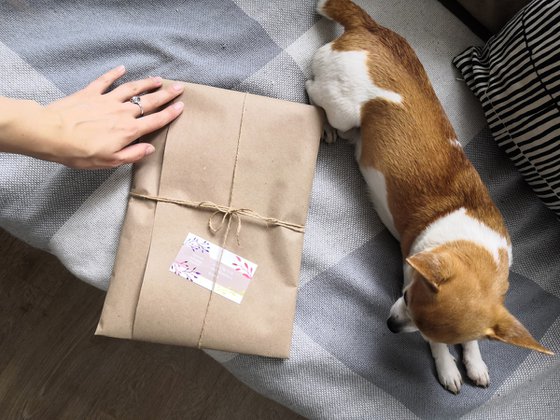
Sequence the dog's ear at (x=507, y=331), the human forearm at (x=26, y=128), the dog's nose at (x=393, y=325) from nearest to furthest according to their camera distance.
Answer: the human forearm at (x=26, y=128) < the dog's ear at (x=507, y=331) < the dog's nose at (x=393, y=325)

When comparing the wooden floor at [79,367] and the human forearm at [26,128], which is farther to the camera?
the wooden floor at [79,367]

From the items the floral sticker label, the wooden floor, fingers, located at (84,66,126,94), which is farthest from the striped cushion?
the wooden floor

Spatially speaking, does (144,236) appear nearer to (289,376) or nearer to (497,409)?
(289,376)

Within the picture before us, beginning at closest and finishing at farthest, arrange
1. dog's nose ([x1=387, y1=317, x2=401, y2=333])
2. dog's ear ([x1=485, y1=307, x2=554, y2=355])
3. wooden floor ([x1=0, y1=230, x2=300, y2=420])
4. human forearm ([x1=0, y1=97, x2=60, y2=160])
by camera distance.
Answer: human forearm ([x1=0, y1=97, x2=60, y2=160])
dog's ear ([x1=485, y1=307, x2=554, y2=355])
dog's nose ([x1=387, y1=317, x2=401, y2=333])
wooden floor ([x1=0, y1=230, x2=300, y2=420])

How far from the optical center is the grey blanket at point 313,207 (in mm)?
1188

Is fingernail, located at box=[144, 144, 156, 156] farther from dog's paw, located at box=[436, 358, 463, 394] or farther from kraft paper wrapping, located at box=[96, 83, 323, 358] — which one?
dog's paw, located at box=[436, 358, 463, 394]

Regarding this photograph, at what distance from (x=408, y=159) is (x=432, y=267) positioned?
30cm

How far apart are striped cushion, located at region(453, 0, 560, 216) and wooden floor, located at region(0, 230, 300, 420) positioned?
1039mm

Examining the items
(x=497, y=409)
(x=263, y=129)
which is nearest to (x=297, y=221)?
(x=263, y=129)

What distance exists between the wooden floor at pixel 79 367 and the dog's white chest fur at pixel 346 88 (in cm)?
87

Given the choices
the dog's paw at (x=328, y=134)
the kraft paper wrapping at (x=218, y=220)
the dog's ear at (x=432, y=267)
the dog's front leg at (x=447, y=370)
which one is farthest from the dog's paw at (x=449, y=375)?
the dog's paw at (x=328, y=134)

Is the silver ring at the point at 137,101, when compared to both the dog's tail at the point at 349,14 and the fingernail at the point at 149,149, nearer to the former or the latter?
the fingernail at the point at 149,149

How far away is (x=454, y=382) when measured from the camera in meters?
1.26

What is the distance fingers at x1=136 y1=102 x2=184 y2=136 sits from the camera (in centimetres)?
114
